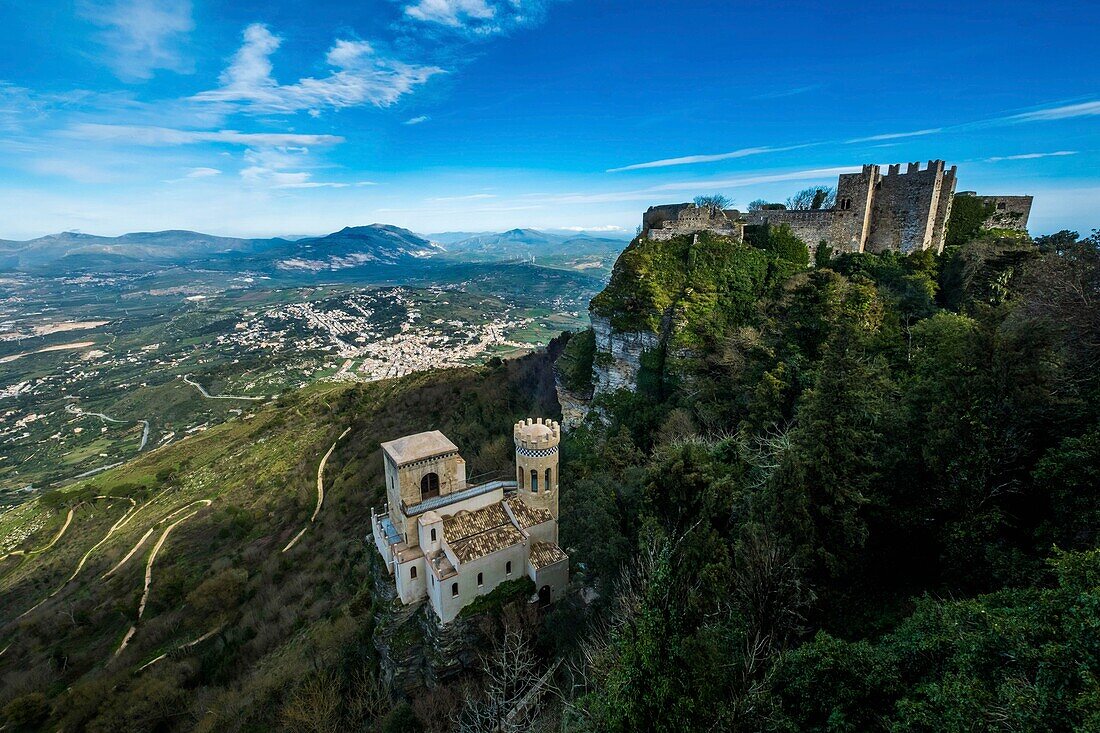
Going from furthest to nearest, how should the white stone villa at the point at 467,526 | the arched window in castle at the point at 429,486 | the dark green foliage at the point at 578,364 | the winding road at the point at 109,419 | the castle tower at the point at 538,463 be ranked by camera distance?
the winding road at the point at 109,419 → the dark green foliage at the point at 578,364 → the arched window in castle at the point at 429,486 → the castle tower at the point at 538,463 → the white stone villa at the point at 467,526

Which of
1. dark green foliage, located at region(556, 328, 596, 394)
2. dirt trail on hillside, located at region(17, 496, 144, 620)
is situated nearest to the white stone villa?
dark green foliage, located at region(556, 328, 596, 394)

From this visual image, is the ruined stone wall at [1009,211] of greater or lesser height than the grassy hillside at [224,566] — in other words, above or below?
above

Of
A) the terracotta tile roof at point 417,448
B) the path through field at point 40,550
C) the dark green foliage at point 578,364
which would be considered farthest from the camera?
the path through field at point 40,550

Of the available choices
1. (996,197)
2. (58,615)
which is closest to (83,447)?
(58,615)

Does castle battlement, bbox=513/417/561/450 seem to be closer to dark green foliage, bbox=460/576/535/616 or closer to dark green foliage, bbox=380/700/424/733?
dark green foliage, bbox=460/576/535/616

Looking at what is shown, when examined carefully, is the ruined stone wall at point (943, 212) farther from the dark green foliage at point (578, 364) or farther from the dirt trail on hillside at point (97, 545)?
the dirt trail on hillside at point (97, 545)

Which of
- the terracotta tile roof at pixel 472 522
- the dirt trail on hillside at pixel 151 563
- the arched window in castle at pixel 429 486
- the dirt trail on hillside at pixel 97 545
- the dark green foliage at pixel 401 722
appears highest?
the arched window in castle at pixel 429 486

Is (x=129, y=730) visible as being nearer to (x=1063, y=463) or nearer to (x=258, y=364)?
(x=1063, y=463)

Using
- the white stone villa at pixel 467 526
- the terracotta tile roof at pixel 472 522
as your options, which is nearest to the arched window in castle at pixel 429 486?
the white stone villa at pixel 467 526
